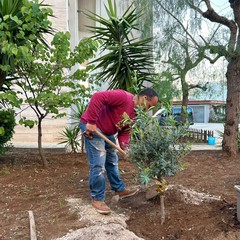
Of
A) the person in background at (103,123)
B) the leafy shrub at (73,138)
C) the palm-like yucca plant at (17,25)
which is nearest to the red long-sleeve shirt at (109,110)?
the person in background at (103,123)

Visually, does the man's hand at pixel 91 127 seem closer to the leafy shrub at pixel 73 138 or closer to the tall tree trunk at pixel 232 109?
the leafy shrub at pixel 73 138

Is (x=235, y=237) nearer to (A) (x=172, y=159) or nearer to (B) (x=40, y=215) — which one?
(A) (x=172, y=159)

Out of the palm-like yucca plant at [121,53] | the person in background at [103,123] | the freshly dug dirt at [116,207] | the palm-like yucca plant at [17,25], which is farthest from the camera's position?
the palm-like yucca plant at [121,53]

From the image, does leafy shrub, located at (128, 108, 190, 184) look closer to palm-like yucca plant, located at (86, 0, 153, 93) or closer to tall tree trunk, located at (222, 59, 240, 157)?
palm-like yucca plant, located at (86, 0, 153, 93)

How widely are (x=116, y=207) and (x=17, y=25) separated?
9.22 ft

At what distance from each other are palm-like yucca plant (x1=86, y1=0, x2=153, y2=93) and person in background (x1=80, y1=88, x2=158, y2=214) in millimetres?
2634

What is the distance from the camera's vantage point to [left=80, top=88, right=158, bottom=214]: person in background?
130 inches

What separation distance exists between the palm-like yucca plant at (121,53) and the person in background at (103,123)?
2.63m

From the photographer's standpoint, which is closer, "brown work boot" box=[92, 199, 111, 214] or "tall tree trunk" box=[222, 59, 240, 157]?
"brown work boot" box=[92, 199, 111, 214]

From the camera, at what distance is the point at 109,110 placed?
11.4ft

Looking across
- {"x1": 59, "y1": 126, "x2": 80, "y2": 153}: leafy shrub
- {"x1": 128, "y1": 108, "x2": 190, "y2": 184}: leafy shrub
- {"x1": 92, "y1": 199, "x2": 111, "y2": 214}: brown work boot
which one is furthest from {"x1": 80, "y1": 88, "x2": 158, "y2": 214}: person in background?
{"x1": 59, "y1": 126, "x2": 80, "y2": 153}: leafy shrub

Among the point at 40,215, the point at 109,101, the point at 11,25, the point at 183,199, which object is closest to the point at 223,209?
the point at 183,199

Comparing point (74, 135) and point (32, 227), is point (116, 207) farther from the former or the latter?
point (74, 135)

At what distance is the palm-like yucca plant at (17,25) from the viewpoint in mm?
4121
